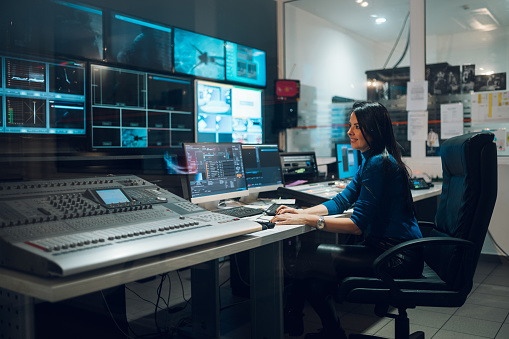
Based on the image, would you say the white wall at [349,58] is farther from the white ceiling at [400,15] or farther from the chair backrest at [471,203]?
the chair backrest at [471,203]

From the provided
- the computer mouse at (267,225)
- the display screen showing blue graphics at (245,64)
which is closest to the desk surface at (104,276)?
the computer mouse at (267,225)

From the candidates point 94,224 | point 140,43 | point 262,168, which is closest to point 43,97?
point 140,43

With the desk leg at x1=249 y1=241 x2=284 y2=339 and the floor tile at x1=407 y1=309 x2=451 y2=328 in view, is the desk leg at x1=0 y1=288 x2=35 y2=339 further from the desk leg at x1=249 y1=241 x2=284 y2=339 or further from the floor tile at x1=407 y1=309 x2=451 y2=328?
the floor tile at x1=407 y1=309 x2=451 y2=328

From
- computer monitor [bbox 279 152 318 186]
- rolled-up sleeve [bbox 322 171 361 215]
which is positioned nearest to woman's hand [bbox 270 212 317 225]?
rolled-up sleeve [bbox 322 171 361 215]

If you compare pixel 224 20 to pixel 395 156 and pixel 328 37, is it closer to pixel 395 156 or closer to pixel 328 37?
pixel 328 37

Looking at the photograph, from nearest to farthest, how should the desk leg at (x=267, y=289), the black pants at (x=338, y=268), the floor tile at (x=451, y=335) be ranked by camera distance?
the black pants at (x=338, y=268) → the desk leg at (x=267, y=289) → the floor tile at (x=451, y=335)

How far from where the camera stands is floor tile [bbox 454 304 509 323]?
2754 mm

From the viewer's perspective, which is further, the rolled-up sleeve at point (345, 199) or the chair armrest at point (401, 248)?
the rolled-up sleeve at point (345, 199)

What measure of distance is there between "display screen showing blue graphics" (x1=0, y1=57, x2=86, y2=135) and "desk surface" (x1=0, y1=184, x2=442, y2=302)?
5.58ft

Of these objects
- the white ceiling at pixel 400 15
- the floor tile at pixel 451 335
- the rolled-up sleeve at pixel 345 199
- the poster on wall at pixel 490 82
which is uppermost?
the white ceiling at pixel 400 15

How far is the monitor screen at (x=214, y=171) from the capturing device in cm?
236

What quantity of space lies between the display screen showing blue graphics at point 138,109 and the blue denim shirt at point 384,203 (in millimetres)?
1985

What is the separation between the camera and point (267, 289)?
2.03 metres

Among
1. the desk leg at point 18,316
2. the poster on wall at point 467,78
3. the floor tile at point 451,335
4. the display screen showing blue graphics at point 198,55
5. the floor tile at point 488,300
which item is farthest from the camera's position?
the poster on wall at point 467,78
